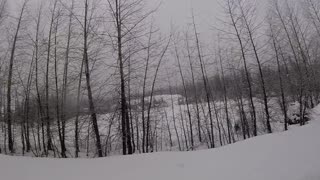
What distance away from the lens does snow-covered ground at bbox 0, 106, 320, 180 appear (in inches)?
205

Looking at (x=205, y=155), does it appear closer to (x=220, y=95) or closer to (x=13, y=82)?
(x=13, y=82)

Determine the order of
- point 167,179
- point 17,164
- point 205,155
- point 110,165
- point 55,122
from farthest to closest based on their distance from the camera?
1. point 55,122
2. point 205,155
3. point 110,165
4. point 17,164
5. point 167,179

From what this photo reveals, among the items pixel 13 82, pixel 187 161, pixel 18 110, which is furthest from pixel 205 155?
pixel 18 110

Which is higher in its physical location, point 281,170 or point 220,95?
point 220,95

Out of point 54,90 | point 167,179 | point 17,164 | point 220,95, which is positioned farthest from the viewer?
point 220,95

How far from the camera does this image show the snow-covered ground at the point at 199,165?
521 cm

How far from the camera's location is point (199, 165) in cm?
604

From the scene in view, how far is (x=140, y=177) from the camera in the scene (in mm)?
5336

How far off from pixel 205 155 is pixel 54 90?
16.2 metres

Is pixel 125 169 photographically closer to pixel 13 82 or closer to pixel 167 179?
pixel 167 179

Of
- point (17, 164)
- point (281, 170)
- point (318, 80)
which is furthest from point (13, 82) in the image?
point (318, 80)

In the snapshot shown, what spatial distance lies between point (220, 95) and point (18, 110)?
23093mm

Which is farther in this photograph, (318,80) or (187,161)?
(318,80)

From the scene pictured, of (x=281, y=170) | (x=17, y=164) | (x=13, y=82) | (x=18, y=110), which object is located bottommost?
(x=281, y=170)
